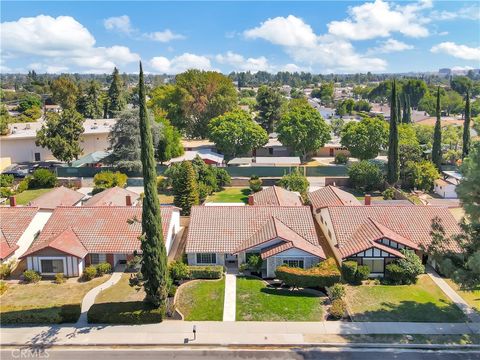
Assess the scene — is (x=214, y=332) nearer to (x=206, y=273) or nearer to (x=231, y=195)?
(x=206, y=273)

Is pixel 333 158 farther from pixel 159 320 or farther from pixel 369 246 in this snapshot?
pixel 159 320

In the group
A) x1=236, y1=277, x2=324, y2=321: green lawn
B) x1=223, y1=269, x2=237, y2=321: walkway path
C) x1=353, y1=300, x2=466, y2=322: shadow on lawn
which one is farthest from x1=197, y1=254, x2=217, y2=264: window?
x1=353, y1=300, x2=466, y2=322: shadow on lawn

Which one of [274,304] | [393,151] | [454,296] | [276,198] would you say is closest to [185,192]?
[276,198]

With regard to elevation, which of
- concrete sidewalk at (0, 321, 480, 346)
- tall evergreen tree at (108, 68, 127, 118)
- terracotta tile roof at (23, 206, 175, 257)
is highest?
tall evergreen tree at (108, 68, 127, 118)

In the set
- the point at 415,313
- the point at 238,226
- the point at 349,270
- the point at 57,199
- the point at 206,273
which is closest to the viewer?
the point at 415,313

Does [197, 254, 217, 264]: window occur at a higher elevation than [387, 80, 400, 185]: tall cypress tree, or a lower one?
lower

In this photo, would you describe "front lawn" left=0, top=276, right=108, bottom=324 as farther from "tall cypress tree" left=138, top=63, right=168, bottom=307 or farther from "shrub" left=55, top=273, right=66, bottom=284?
"tall cypress tree" left=138, top=63, right=168, bottom=307

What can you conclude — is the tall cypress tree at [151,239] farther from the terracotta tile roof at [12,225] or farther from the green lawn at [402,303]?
the terracotta tile roof at [12,225]

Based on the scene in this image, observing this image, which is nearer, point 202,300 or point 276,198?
point 202,300
